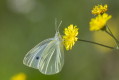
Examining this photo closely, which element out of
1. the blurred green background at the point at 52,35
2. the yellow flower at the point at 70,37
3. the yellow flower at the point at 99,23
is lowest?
the yellow flower at the point at 99,23

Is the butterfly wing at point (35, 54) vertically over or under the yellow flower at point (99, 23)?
over

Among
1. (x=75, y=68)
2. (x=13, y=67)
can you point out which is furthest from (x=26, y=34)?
(x=75, y=68)

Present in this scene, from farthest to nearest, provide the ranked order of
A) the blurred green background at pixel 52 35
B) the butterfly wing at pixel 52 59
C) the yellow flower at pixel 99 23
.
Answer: the blurred green background at pixel 52 35
the butterfly wing at pixel 52 59
the yellow flower at pixel 99 23

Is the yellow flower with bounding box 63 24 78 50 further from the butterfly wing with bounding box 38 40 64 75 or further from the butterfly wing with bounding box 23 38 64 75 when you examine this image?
the butterfly wing with bounding box 23 38 64 75

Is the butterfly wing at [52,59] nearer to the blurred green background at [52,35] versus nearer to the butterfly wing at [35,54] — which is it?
the butterfly wing at [35,54]

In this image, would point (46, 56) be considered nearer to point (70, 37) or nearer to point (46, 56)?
point (46, 56)

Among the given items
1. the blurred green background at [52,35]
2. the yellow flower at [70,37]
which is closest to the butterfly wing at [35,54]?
the yellow flower at [70,37]

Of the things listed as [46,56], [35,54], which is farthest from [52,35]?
[35,54]

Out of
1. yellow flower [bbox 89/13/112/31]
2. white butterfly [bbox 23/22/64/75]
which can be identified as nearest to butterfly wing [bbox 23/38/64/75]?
white butterfly [bbox 23/22/64/75]
